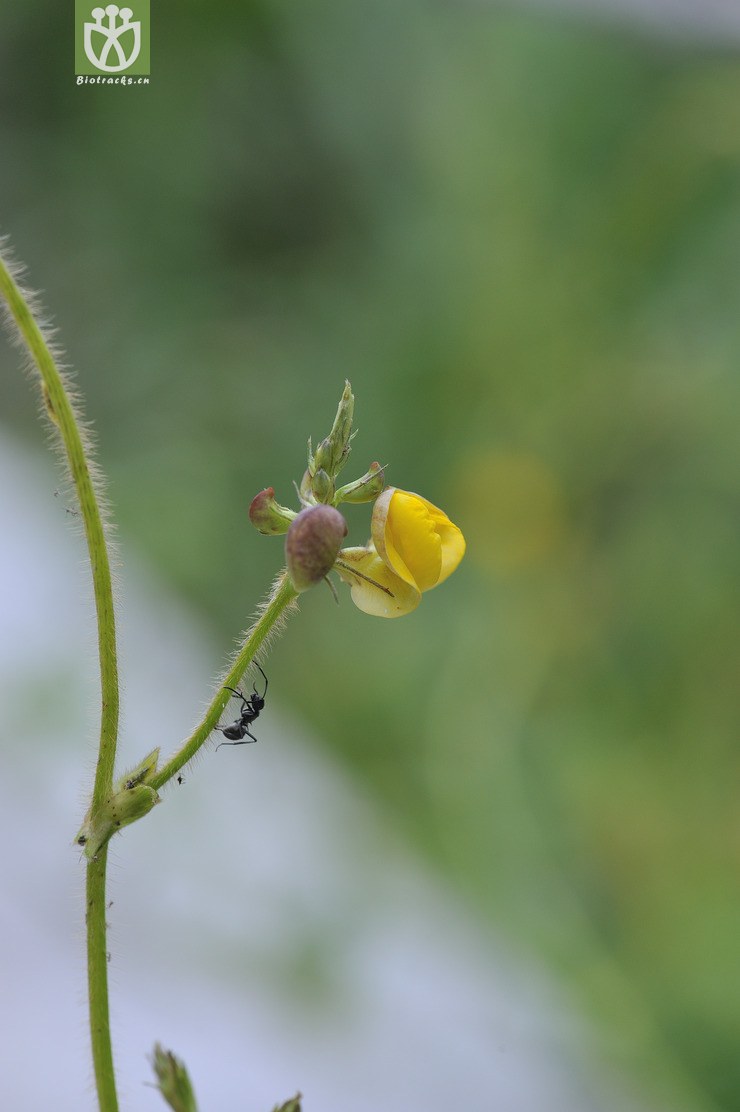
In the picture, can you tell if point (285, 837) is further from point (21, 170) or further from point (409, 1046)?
point (21, 170)

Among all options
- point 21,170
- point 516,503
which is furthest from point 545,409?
point 21,170

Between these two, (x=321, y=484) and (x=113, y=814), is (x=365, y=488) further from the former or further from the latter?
(x=113, y=814)

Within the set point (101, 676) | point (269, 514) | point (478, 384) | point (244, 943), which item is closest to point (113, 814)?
point (101, 676)

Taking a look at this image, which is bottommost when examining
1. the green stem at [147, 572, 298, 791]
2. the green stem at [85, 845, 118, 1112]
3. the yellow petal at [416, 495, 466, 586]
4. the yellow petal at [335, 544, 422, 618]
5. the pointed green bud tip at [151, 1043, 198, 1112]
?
the pointed green bud tip at [151, 1043, 198, 1112]

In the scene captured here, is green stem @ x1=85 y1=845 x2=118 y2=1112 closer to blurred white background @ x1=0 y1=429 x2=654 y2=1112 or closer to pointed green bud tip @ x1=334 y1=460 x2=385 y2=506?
pointed green bud tip @ x1=334 y1=460 x2=385 y2=506

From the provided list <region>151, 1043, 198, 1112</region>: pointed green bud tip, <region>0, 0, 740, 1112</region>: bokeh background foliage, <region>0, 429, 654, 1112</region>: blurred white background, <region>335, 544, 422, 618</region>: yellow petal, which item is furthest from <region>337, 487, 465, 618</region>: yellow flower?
<region>0, 0, 740, 1112</region>: bokeh background foliage

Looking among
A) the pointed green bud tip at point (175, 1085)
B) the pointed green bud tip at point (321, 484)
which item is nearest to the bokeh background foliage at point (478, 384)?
the pointed green bud tip at point (175, 1085)
